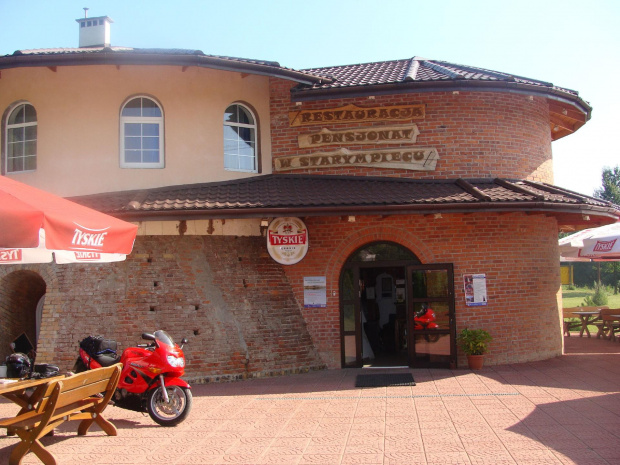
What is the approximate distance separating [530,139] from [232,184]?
639 cm

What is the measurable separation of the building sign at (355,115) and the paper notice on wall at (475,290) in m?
3.42

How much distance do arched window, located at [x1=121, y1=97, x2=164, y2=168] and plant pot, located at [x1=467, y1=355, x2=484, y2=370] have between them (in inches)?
280

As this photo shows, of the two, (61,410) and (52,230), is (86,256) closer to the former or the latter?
(52,230)

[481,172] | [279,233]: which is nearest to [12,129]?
[279,233]

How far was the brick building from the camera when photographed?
1112 centimetres

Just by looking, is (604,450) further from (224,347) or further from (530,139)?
(530,139)

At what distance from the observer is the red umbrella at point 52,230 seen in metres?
5.55

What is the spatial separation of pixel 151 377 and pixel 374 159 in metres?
6.72

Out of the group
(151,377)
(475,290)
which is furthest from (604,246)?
(151,377)

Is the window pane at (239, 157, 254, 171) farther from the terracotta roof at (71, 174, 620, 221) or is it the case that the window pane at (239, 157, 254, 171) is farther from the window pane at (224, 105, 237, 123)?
the window pane at (224, 105, 237, 123)

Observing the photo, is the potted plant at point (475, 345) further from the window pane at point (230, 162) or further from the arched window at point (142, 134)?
the arched window at point (142, 134)

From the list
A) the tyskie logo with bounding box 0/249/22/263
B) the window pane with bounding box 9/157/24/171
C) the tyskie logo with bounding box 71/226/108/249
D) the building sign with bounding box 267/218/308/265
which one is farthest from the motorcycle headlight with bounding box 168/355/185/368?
the window pane with bounding box 9/157/24/171

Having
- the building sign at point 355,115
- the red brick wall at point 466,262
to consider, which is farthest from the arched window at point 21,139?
the red brick wall at point 466,262

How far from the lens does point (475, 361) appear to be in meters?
11.5
